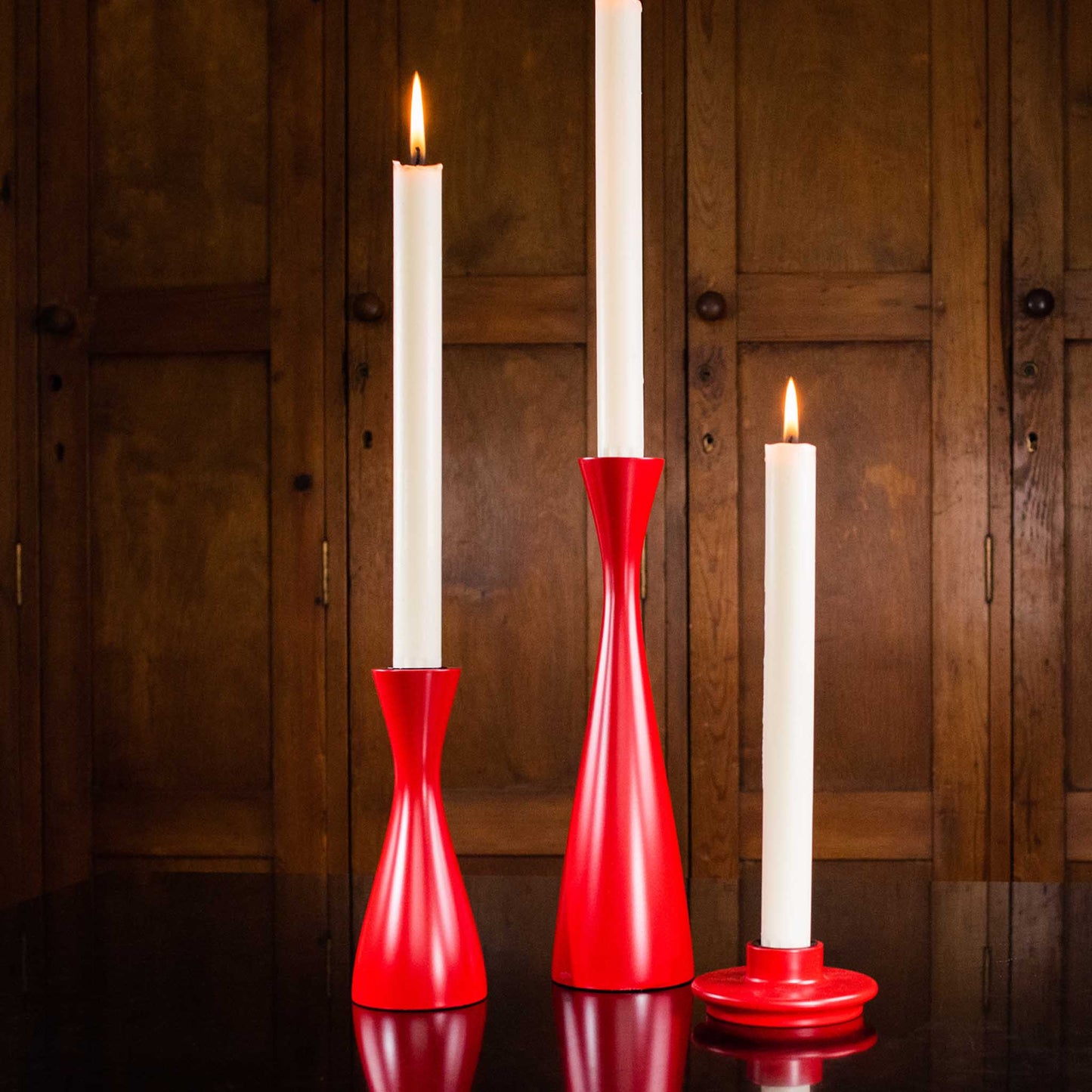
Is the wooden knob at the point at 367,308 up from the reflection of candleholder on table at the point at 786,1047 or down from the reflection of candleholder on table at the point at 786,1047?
up

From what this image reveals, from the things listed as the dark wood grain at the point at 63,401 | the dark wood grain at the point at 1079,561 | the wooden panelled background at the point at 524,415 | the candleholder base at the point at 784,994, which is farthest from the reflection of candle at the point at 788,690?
the dark wood grain at the point at 63,401

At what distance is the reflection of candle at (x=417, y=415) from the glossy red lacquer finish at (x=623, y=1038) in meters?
0.13

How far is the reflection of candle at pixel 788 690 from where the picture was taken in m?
0.44

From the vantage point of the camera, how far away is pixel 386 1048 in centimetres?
43

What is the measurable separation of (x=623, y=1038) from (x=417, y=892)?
84 millimetres

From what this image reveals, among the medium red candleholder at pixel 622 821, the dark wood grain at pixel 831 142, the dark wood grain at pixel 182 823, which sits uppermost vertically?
the dark wood grain at pixel 831 142

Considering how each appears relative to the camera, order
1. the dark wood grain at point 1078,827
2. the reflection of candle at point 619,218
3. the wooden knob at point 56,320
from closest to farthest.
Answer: the reflection of candle at point 619,218
the dark wood grain at point 1078,827
the wooden knob at point 56,320

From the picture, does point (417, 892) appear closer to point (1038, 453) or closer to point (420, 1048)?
point (420, 1048)

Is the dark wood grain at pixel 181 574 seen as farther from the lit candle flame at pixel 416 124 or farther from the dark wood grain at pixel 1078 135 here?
the lit candle flame at pixel 416 124

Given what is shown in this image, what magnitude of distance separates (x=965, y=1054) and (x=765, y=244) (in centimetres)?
130

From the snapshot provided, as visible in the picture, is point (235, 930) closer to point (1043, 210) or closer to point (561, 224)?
point (561, 224)

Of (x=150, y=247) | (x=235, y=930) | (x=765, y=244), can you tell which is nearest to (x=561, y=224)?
(x=765, y=244)

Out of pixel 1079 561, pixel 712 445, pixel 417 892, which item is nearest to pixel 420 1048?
pixel 417 892

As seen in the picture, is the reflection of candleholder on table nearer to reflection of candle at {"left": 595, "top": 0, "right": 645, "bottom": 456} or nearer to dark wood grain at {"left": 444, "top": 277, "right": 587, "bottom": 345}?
reflection of candle at {"left": 595, "top": 0, "right": 645, "bottom": 456}
